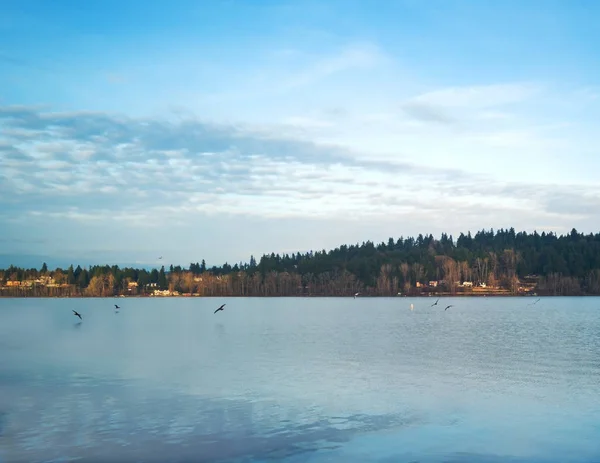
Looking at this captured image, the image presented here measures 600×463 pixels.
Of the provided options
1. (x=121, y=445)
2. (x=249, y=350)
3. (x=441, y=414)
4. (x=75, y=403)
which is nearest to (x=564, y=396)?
(x=441, y=414)

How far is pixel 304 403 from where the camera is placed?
80.3 feet

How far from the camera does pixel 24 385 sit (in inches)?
1158

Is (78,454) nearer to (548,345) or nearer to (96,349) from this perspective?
(96,349)

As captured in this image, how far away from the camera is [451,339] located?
52.0m

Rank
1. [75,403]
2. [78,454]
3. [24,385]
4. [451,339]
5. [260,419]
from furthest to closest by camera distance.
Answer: [451,339], [24,385], [75,403], [260,419], [78,454]

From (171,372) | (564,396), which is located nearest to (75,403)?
(171,372)

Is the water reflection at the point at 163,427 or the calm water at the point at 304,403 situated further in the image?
the calm water at the point at 304,403

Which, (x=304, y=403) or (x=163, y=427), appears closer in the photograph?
(x=163, y=427)

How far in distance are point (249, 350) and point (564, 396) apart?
23.0 m

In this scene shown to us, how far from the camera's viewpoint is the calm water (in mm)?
18297

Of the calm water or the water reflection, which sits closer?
the water reflection

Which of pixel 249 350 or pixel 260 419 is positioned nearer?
pixel 260 419

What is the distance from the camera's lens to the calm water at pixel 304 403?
1830 cm

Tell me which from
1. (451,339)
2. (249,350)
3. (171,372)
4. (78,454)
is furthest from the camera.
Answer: (451,339)
